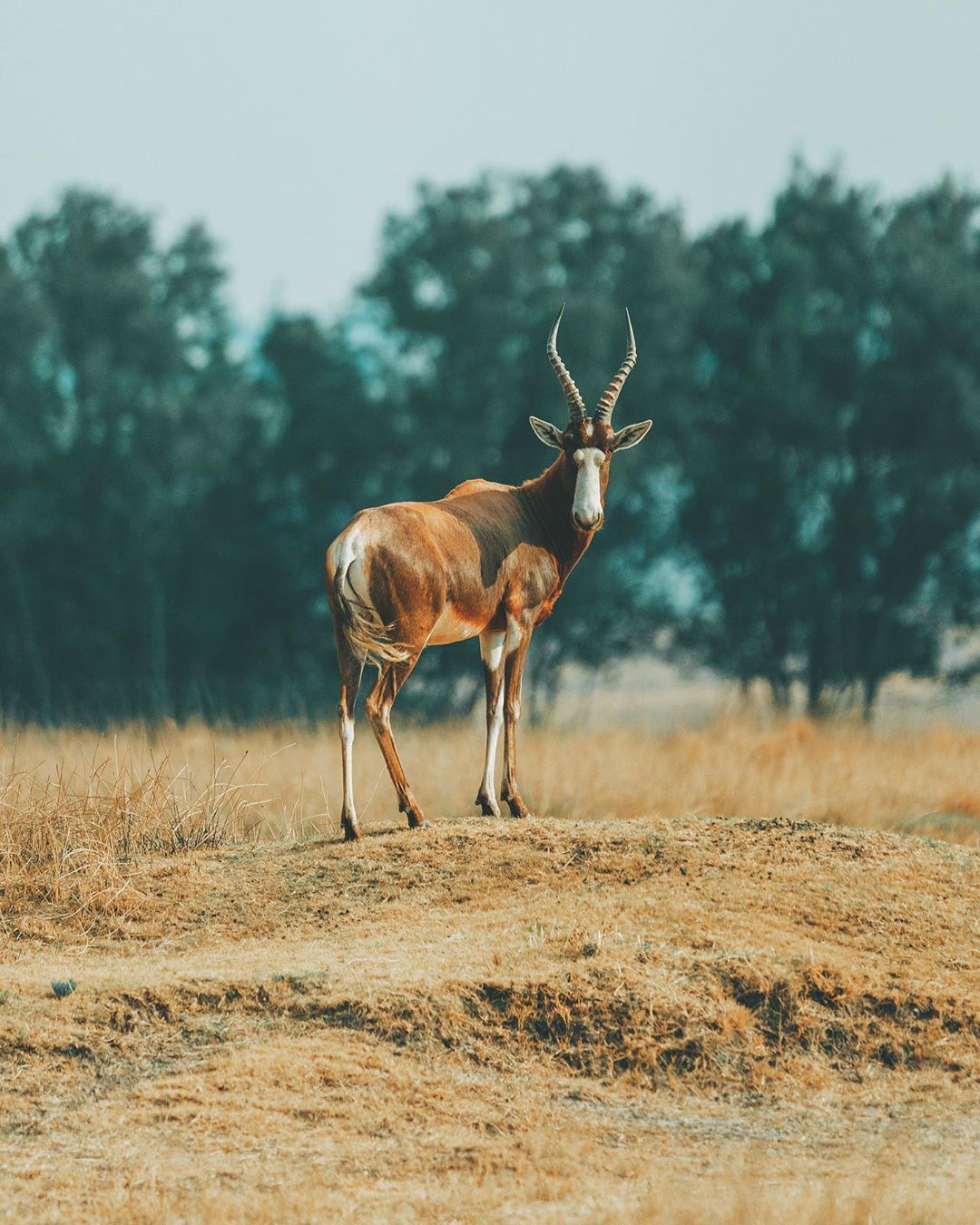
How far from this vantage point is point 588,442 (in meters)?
10.4

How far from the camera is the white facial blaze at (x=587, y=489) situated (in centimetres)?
1013

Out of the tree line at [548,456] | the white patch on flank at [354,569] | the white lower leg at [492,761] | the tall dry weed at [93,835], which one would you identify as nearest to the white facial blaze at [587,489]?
the white lower leg at [492,761]

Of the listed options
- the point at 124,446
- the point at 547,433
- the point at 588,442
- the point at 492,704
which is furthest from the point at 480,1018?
the point at 124,446

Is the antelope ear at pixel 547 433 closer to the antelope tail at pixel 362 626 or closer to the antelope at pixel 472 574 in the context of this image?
the antelope at pixel 472 574

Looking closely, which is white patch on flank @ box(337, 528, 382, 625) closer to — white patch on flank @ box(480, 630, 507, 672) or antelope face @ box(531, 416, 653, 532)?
white patch on flank @ box(480, 630, 507, 672)

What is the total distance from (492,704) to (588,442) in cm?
183

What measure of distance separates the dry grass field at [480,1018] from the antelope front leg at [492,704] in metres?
0.20

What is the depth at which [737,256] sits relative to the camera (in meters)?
28.1

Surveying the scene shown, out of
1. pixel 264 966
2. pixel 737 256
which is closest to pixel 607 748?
pixel 264 966

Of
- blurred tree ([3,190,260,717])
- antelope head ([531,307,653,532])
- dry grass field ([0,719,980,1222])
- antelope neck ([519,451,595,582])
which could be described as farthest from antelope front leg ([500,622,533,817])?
blurred tree ([3,190,260,717])

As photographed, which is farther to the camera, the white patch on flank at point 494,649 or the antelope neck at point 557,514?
the antelope neck at point 557,514

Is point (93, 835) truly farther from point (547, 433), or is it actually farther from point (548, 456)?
point (548, 456)

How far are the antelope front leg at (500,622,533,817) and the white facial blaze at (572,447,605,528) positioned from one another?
928 millimetres

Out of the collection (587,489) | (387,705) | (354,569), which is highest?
(587,489)
